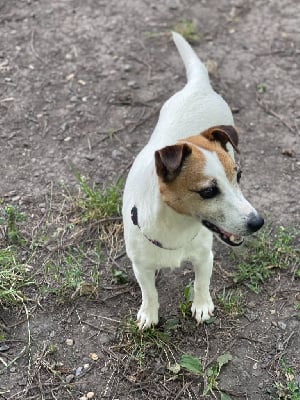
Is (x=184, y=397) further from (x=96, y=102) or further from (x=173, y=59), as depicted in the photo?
(x=173, y=59)

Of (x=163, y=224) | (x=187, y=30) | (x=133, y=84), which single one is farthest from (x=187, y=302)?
(x=187, y=30)

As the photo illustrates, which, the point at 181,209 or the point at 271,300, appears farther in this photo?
the point at 271,300

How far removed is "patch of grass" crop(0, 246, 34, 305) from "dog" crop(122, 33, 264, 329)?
0.71m

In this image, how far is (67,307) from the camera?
3459 millimetres

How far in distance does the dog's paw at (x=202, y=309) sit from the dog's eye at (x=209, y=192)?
974 millimetres

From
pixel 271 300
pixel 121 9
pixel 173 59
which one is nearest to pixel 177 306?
pixel 271 300

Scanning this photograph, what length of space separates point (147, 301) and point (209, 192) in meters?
0.97

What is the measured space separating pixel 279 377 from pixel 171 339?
0.59 metres

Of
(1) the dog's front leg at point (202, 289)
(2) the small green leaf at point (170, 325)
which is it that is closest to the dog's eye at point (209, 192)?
(1) the dog's front leg at point (202, 289)

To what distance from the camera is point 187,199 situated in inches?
99.4

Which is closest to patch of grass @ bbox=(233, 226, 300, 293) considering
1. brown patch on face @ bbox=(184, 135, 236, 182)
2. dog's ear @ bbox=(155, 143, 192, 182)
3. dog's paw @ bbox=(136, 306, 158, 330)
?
dog's paw @ bbox=(136, 306, 158, 330)

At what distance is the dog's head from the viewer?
8.11 feet

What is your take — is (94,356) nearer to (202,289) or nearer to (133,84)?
(202,289)

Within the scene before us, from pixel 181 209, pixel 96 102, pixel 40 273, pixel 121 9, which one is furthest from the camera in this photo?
pixel 121 9
